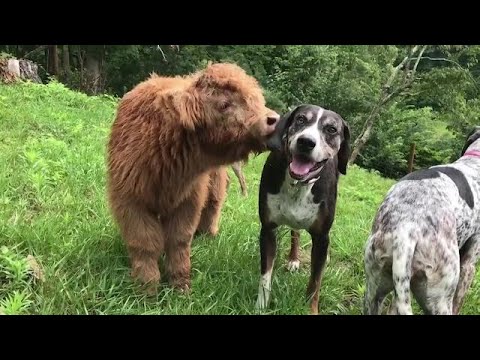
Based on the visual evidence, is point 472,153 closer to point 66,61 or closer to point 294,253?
point 294,253

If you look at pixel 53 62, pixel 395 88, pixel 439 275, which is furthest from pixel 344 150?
pixel 53 62

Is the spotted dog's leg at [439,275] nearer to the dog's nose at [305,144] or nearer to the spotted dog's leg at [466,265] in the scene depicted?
the spotted dog's leg at [466,265]

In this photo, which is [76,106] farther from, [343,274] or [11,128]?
[343,274]

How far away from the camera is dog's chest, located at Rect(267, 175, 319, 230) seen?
12.1 ft

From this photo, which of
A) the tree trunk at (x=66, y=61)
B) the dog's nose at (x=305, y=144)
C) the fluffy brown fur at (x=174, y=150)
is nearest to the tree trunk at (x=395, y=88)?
the tree trunk at (x=66, y=61)

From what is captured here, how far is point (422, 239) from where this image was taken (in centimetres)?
291

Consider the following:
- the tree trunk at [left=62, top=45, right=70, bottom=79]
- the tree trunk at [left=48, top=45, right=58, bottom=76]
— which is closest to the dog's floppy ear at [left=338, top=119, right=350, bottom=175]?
the tree trunk at [left=48, top=45, right=58, bottom=76]

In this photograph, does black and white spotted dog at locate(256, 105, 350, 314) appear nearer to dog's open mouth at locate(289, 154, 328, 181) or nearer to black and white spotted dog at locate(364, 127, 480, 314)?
dog's open mouth at locate(289, 154, 328, 181)

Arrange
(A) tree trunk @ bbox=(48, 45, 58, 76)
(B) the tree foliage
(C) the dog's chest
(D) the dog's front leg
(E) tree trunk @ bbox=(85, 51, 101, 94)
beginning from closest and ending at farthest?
(C) the dog's chest < (D) the dog's front leg < (B) the tree foliage < (E) tree trunk @ bbox=(85, 51, 101, 94) < (A) tree trunk @ bbox=(48, 45, 58, 76)

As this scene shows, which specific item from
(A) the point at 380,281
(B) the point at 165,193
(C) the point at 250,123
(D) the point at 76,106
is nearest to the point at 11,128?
(D) the point at 76,106

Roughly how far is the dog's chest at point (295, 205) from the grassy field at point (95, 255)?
0.61 metres

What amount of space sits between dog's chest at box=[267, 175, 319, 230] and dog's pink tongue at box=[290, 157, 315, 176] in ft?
0.88

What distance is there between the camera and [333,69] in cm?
2120

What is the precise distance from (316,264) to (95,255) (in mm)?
1691
